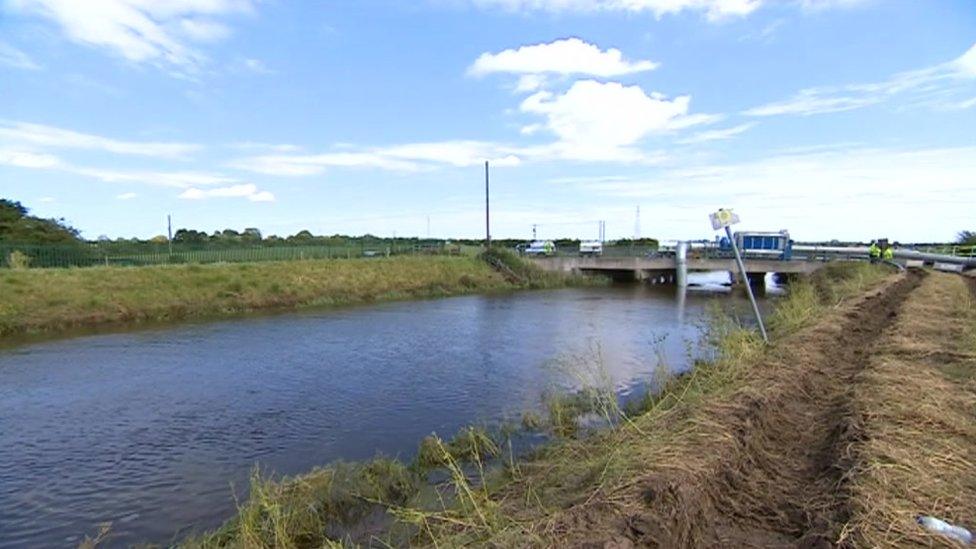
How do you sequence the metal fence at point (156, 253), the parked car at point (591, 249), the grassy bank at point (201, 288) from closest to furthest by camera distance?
the grassy bank at point (201, 288)
the metal fence at point (156, 253)
the parked car at point (591, 249)

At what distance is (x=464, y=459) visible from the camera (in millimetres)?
8281

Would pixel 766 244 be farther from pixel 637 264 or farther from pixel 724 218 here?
pixel 724 218

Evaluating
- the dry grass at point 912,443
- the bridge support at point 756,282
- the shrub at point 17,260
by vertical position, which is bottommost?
the bridge support at point 756,282

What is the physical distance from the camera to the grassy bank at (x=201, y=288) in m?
23.5

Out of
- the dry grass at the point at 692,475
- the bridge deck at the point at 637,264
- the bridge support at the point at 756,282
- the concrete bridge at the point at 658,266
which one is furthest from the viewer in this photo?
the bridge support at the point at 756,282

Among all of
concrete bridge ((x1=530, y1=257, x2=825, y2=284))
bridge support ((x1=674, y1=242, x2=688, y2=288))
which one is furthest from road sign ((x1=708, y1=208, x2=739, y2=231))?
bridge support ((x1=674, y1=242, x2=688, y2=288))

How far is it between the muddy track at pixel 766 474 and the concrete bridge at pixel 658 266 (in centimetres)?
3649

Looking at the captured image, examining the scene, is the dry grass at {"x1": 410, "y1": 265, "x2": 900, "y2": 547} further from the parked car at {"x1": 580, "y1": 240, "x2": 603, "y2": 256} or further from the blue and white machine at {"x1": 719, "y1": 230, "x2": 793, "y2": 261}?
the parked car at {"x1": 580, "y1": 240, "x2": 603, "y2": 256}

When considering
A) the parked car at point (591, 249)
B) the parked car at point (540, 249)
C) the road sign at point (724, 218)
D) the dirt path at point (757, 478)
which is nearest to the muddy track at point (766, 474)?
the dirt path at point (757, 478)

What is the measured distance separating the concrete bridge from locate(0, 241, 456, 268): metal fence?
16229 millimetres

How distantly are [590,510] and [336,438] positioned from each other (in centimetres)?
626

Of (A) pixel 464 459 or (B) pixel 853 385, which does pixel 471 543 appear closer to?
(A) pixel 464 459

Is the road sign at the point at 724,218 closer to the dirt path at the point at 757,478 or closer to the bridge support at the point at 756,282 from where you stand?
the dirt path at the point at 757,478

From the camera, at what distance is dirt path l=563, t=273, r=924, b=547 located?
4.20 m
